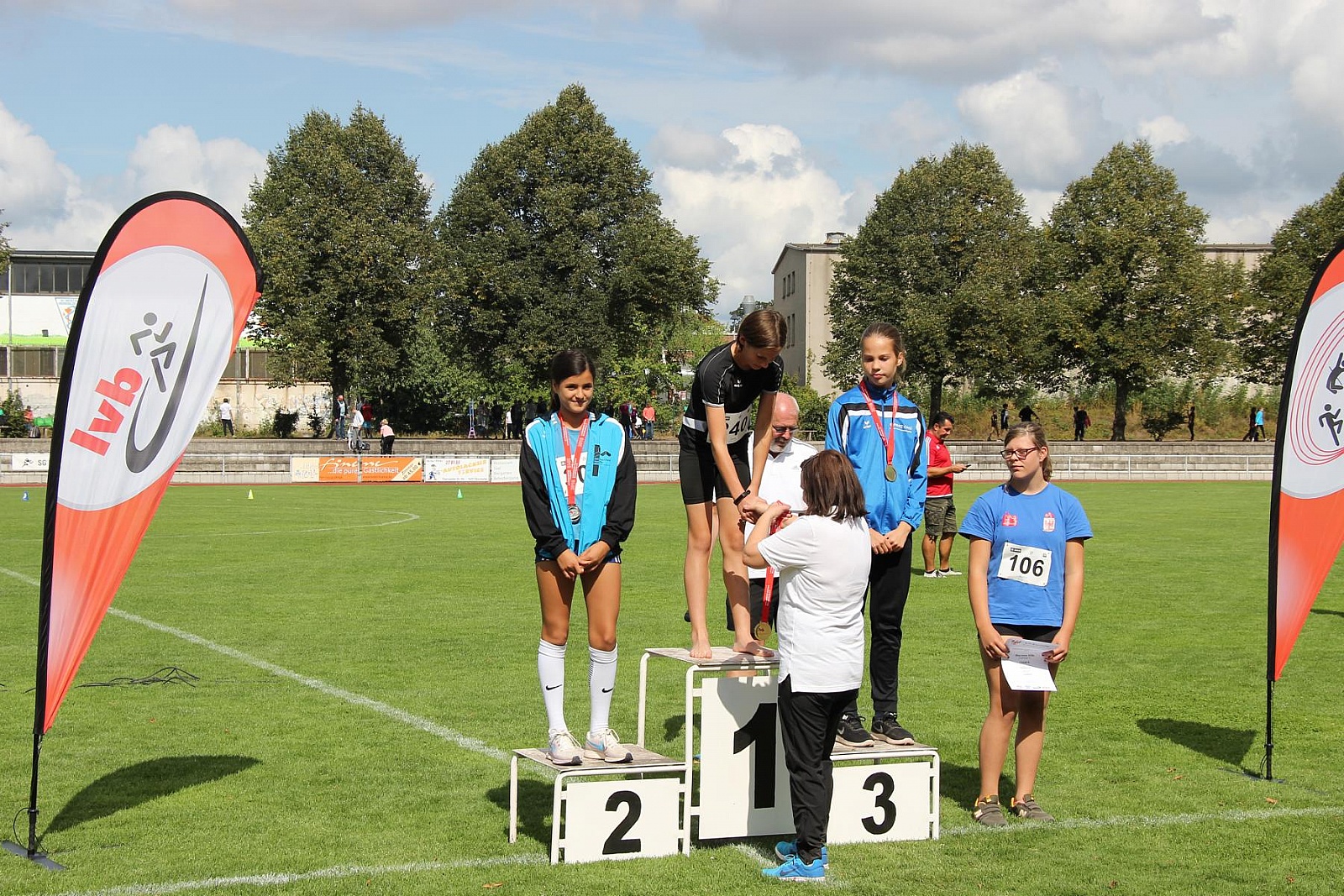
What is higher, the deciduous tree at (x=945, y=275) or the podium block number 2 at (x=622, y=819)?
the deciduous tree at (x=945, y=275)

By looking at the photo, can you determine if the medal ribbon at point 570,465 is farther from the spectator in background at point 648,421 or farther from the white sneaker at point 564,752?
the spectator in background at point 648,421

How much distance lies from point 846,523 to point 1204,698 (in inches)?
217

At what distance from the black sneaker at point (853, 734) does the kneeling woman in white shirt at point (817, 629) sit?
3.36 ft

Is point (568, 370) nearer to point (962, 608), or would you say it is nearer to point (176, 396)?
point (176, 396)

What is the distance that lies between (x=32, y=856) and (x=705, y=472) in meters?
3.93

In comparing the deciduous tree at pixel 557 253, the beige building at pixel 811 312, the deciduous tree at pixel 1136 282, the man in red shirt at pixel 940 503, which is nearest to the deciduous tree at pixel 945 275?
the deciduous tree at pixel 1136 282

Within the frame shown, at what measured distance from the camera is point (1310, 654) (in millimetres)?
12102

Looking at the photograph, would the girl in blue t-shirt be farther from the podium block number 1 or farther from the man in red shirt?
the man in red shirt

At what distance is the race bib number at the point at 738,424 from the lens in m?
7.50

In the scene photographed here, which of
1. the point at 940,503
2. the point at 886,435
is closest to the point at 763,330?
the point at 886,435

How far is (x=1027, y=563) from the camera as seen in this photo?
22.5ft

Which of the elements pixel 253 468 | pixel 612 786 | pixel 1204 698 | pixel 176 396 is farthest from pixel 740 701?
pixel 253 468

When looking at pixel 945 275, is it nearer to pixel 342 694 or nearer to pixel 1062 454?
pixel 1062 454

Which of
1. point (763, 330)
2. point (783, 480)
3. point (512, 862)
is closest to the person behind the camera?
point (512, 862)
